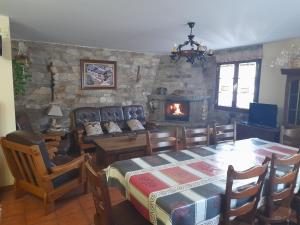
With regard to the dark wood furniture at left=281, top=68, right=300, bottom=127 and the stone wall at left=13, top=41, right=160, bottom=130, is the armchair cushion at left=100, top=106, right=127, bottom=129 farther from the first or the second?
the dark wood furniture at left=281, top=68, right=300, bottom=127

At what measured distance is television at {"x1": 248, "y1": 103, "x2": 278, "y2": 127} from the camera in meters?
4.14

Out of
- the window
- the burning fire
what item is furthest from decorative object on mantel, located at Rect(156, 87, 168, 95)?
the window

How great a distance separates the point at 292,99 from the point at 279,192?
2586 millimetres

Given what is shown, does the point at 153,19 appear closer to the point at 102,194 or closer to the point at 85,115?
the point at 102,194

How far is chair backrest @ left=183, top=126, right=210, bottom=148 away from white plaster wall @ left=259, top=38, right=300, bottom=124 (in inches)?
90.0

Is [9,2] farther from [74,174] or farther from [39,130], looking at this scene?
[39,130]

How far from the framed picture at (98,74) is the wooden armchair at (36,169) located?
9.33 feet

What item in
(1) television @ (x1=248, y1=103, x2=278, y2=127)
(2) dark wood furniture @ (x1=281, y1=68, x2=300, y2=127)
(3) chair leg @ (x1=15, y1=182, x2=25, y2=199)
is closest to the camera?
(3) chair leg @ (x1=15, y1=182, x2=25, y2=199)

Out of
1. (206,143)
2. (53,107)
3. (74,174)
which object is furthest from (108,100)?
(206,143)

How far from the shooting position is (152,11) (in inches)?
101

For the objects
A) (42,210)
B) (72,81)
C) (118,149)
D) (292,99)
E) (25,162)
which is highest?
(72,81)

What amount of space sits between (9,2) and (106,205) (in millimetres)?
2271

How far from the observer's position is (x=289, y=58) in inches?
160

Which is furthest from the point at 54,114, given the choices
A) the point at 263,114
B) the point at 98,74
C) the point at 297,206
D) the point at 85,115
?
the point at 297,206
